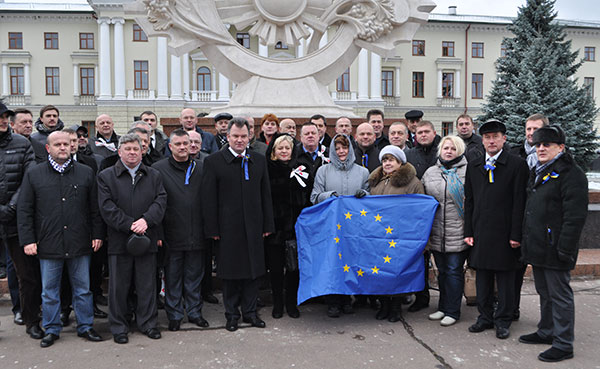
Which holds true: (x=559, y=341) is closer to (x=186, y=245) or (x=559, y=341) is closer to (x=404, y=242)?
(x=404, y=242)

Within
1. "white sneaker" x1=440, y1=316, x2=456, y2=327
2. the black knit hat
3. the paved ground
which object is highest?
the black knit hat

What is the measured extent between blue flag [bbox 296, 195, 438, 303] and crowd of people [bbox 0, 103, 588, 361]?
5.7 inches

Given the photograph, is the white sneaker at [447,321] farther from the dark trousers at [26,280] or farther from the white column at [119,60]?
the white column at [119,60]

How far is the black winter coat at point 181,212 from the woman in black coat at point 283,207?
0.69 meters

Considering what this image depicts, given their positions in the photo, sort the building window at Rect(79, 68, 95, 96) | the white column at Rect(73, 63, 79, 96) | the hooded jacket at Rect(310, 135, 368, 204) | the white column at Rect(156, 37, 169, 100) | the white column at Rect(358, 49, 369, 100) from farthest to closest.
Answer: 1. the building window at Rect(79, 68, 95, 96)
2. the white column at Rect(73, 63, 79, 96)
3. the white column at Rect(358, 49, 369, 100)
4. the white column at Rect(156, 37, 169, 100)
5. the hooded jacket at Rect(310, 135, 368, 204)

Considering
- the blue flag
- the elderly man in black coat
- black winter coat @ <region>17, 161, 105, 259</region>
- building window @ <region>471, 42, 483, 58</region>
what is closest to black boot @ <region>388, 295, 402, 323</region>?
the blue flag

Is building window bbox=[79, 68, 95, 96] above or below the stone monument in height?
above

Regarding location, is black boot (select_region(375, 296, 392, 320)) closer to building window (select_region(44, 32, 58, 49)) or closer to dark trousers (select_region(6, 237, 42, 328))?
dark trousers (select_region(6, 237, 42, 328))

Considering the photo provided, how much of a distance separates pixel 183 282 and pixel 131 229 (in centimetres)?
81

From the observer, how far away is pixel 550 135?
3.92m

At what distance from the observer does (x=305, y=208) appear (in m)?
4.79

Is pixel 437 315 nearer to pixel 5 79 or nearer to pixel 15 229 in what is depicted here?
pixel 15 229

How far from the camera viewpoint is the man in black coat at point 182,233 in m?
4.53

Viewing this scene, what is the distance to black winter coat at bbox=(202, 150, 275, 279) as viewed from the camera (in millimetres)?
4512
